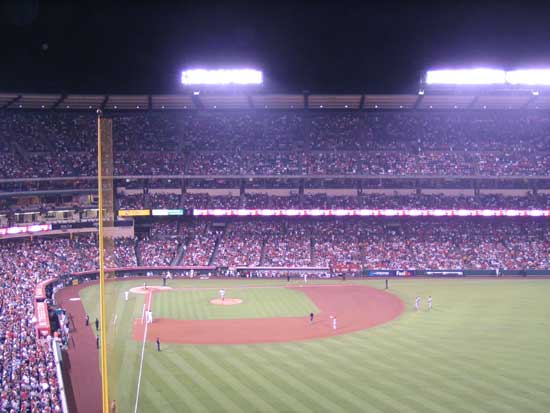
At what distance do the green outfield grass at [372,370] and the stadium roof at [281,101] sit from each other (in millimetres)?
30984

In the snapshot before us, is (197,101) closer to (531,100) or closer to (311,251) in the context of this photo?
(311,251)

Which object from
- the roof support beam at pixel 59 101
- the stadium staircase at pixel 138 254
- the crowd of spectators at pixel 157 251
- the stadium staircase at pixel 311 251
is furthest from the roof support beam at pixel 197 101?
the stadium staircase at pixel 311 251

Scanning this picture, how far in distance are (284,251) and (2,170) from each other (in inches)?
1164

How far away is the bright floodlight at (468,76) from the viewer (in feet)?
189

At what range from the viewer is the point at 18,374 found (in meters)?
21.9

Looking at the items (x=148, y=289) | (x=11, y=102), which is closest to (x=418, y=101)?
(x=148, y=289)

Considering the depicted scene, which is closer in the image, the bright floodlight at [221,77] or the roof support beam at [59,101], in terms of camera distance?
the bright floodlight at [221,77]

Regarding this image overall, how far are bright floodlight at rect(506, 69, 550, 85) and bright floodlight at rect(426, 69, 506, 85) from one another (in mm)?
837

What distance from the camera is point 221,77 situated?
58.5 m

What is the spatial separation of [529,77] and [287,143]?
2753 centimetres

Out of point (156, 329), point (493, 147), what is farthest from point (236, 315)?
point (493, 147)

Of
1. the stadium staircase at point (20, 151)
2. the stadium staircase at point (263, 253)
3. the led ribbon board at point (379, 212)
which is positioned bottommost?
the stadium staircase at point (263, 253)

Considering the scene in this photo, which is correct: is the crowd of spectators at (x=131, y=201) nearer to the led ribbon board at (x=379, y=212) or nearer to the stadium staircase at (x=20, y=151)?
the led ribbon board at (x=379, y=212)

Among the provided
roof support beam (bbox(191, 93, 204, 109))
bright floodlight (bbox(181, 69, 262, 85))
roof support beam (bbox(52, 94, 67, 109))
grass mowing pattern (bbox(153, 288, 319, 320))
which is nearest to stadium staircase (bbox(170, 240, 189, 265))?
grass mowing pattern (bbox(153, 288, 319, 320))
